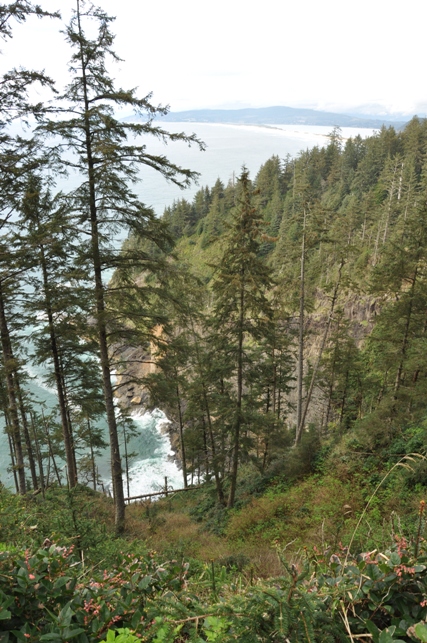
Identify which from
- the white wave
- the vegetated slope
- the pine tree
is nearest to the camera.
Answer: the pine tree

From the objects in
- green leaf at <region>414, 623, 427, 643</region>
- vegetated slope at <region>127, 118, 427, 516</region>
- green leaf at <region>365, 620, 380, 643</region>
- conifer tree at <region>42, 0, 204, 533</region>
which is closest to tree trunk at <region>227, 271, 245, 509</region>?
vegetated slope at <region>127, 118, 427, 516</region>

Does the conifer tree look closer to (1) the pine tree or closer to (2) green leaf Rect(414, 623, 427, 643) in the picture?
(1) the pine tree

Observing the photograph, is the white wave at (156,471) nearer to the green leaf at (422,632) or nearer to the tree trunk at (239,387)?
the tree trunk at (239,387)

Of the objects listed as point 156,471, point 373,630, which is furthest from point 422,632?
point 156,471

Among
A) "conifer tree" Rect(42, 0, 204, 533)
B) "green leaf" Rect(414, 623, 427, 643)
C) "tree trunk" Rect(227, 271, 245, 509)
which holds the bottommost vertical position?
"tree trunk" Rect(227, 271, 245, 509)

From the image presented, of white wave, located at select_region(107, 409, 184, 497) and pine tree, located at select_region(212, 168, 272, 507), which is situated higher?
pine tree, located at select_region(212, 168, 272, 507)

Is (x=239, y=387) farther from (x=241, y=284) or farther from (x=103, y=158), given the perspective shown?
(x=103, y=158)

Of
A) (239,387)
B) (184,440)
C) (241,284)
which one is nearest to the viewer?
(241,284)

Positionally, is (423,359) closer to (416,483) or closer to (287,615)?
(416,483)

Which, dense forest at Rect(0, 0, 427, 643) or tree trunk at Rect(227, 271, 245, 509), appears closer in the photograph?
dense forest at Rect(0, 0, 427, 643)

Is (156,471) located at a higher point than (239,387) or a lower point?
lower

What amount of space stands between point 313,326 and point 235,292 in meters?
23.2

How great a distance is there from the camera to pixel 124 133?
8.17 m

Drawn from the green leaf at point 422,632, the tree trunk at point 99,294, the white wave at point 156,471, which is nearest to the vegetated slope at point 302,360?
the tree trunk at point 99,294
